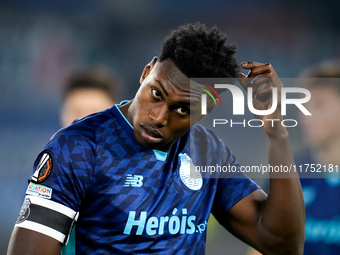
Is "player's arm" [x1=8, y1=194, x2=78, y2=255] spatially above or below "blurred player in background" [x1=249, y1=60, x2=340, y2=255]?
below

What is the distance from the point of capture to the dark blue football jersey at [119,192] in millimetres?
1628

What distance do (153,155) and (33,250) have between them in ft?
1.92

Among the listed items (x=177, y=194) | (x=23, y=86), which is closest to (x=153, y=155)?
(x=177, y=194)

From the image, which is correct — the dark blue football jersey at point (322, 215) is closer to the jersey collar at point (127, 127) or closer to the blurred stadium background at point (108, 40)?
the jersey collar at point (127, 127)

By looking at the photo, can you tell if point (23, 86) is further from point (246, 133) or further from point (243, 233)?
point (243, 233)

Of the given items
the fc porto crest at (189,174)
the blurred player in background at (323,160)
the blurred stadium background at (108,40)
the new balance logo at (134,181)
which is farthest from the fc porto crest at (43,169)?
the blurred stadium background at (108,40)

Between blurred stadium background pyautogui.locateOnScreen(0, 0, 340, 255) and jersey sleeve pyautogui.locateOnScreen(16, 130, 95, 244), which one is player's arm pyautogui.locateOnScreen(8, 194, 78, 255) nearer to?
jersey sleeve pyautogui.locateOnScreen(16, 130, 95, 244)

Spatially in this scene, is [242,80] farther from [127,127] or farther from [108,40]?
[108,40]

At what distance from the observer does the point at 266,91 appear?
6.10ft

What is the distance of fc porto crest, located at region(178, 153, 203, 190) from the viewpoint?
6.41 ft

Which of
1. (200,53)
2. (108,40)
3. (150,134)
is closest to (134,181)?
(150,134)

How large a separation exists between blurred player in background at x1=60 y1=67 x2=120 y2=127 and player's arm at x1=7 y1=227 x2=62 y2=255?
9.01 ft

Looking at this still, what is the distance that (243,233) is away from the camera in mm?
2041

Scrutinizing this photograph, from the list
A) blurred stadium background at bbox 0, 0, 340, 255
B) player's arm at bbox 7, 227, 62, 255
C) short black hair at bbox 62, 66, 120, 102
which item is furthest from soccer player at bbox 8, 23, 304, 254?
blurred stadium background at bbox 0, 0, 340, 255
